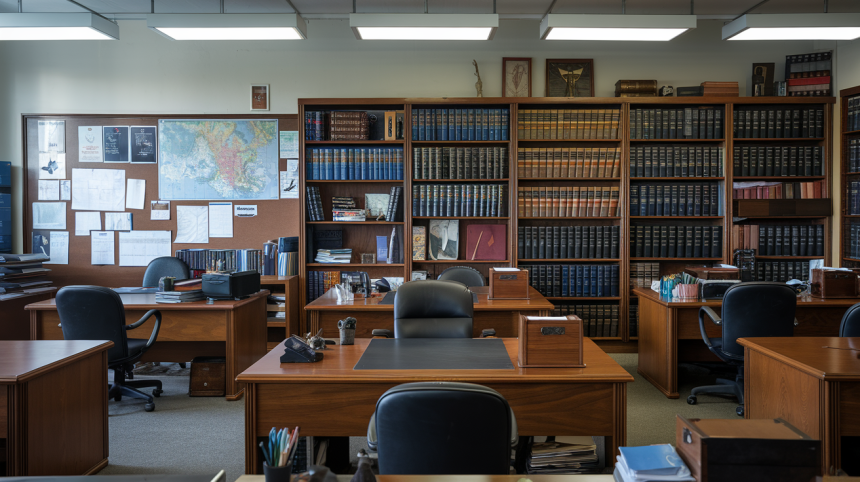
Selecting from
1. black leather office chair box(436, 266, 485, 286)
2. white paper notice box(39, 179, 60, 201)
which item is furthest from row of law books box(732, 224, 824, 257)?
white paper notice box(39, 179, 60, 201)

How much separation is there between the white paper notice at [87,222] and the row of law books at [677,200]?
546 centimetres

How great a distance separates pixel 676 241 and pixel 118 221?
5.67 m

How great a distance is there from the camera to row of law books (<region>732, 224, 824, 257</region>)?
546cm

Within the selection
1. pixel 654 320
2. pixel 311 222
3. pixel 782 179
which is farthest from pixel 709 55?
pixel 311 222

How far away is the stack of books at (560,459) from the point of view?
2418 millimetres

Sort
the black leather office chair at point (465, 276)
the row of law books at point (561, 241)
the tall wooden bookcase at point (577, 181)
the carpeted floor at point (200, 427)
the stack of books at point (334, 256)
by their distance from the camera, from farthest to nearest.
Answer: the stack of books at point (334, 256) → the row of law books at point (561, 241) → the tall wooden bookcase at point (577, 181) → the black leather office chair at point (465, 276) → the carpeted floor at point (200, 427)

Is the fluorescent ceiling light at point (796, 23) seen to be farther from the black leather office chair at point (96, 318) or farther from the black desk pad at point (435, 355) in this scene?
the black leather office chair at point (96, 318)

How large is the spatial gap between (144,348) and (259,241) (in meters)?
1.97

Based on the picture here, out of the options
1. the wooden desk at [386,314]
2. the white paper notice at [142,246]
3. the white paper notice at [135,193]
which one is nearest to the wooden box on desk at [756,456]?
the wooden desk at [386,314]

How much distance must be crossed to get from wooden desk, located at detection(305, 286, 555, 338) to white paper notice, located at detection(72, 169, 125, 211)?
307cm

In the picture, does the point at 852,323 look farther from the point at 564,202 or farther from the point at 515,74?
the point at 515,74

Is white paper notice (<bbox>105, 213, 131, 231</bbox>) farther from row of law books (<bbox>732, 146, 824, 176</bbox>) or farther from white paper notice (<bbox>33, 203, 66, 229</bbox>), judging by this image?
row of law books (<bbox>732, 146, 824, 176</bbox>)

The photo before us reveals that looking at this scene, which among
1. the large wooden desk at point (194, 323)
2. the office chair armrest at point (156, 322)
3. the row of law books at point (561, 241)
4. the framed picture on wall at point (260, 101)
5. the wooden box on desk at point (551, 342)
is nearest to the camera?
the wooden box on desk at point (551, 342)

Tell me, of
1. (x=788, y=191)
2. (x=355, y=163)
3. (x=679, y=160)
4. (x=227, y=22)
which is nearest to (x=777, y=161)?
(x=788, y=191)
